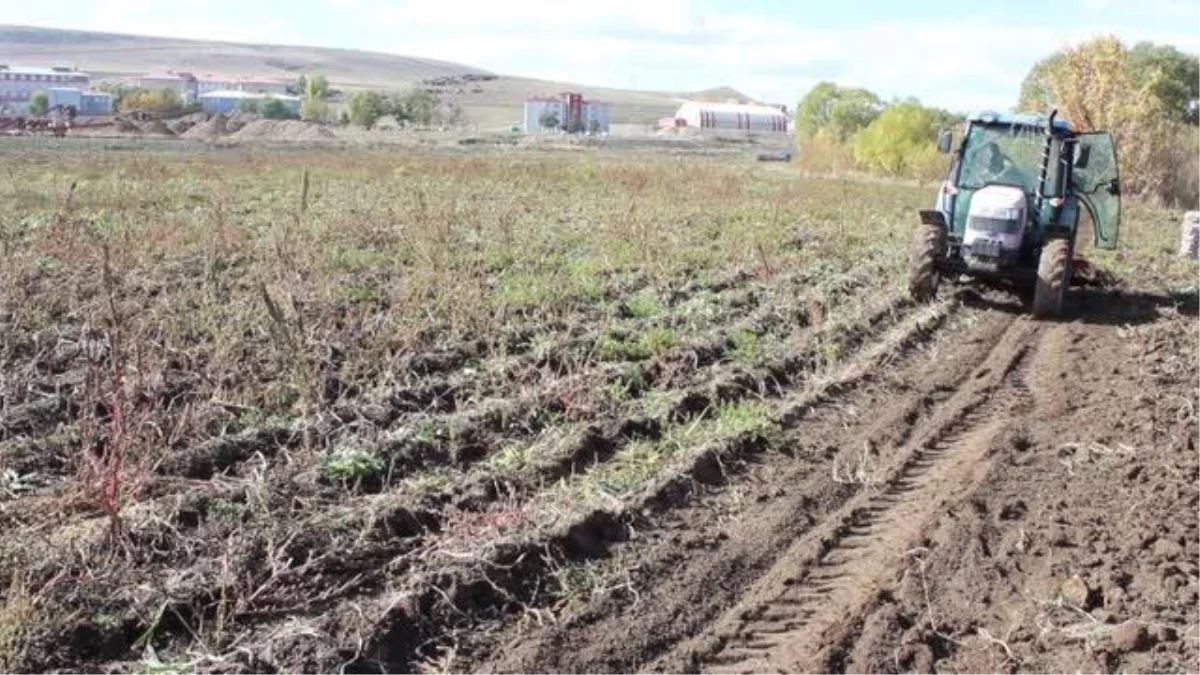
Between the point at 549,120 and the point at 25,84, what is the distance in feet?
214

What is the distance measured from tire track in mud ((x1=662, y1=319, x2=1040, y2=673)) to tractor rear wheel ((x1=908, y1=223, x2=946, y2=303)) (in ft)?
11.8

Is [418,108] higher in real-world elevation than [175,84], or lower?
lower

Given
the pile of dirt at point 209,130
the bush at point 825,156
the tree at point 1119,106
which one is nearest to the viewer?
the tree at point 1119,106

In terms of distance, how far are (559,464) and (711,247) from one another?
386 inches

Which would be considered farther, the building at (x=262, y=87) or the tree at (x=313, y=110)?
the building at (x=262, y=87)

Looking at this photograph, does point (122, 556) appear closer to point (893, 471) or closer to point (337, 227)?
point (893, 471)

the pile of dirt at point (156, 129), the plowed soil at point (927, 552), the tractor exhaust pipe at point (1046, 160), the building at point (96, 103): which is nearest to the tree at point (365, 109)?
the building at point (96, 103)

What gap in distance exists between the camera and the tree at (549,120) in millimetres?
113250

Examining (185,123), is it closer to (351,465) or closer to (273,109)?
(273,109)

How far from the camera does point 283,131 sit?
74.8 m

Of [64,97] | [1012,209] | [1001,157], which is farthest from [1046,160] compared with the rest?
[64,97]

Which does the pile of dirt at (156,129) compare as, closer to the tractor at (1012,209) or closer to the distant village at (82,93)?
the distant village at (82,93)

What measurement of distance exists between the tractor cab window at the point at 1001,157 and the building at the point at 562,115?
333 feet

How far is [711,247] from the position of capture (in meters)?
15.7
